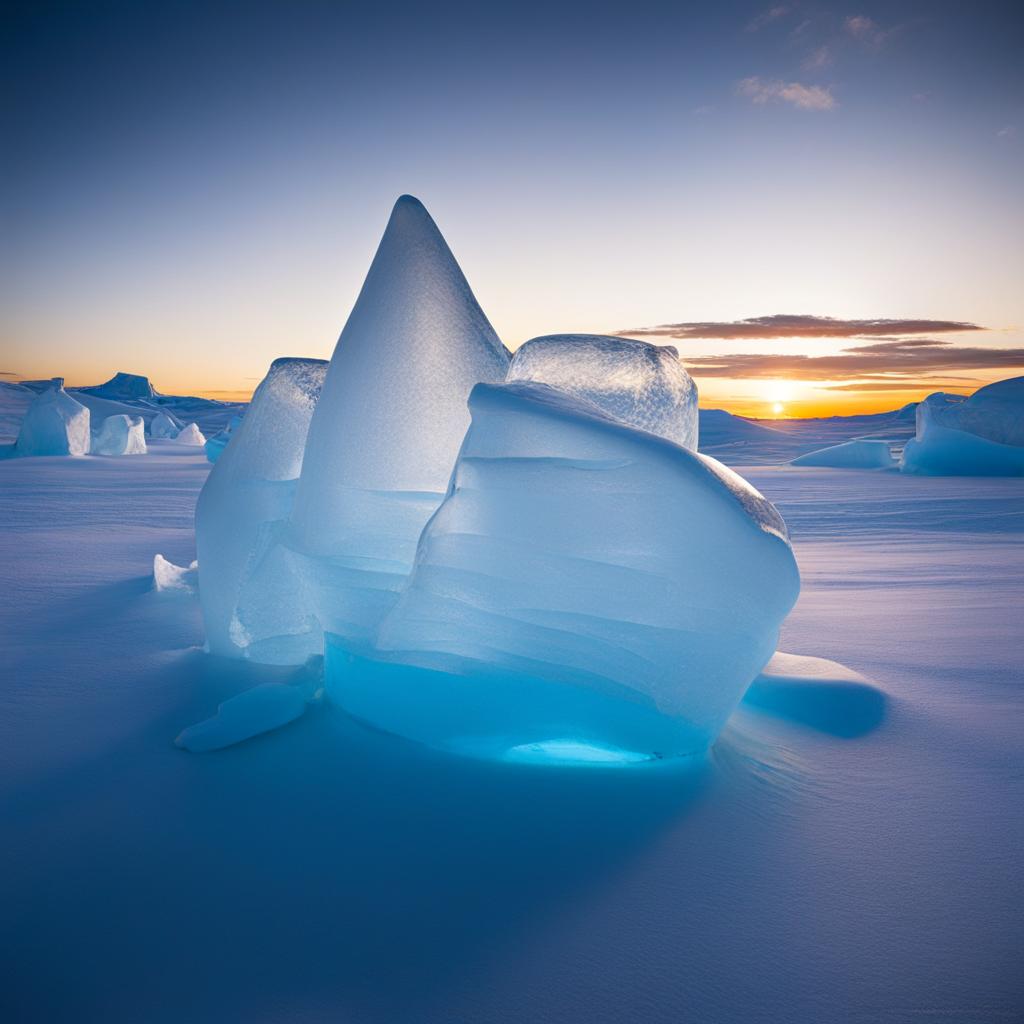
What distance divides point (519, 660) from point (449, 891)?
518 mm

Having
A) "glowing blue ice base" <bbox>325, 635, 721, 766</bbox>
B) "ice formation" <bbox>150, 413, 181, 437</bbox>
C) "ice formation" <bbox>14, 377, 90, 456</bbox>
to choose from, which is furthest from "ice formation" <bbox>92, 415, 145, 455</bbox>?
"glowing blue ice base" <bbox>325, 635, 721, 766</bbox>

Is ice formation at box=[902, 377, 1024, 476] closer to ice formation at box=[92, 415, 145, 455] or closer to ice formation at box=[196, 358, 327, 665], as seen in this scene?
ice formation at box=[196, 358, 327, 665]

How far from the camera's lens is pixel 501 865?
4.15 feet

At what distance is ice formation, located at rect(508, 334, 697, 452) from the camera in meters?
2.10

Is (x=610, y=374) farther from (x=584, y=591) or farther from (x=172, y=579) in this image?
(x=172, y=579)

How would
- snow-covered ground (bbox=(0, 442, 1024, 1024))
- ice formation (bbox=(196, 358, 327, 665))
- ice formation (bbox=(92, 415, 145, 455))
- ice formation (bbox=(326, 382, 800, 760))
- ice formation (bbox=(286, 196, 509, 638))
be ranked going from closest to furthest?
snow-covered ground (bbox=(0, 442, 1024, 1024)), ice formation (bbox=(326, 382, 800, 760)), ice formation (bbox=(286, 196, 509, 638)), ice formation (bbox=(196, 358, 327, 665)), ice formation (bbox=(92, 415, 145, 455))

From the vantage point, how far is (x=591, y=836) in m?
1.35

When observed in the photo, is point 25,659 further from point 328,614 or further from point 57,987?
point 57,987

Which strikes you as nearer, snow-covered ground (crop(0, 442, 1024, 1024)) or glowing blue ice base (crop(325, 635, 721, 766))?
snow-covered ground (crop(0, 442, 1024, 1024))

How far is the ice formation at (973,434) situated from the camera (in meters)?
10.3

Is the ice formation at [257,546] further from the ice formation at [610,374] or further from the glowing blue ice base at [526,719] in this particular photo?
the ice formation at [610,374]

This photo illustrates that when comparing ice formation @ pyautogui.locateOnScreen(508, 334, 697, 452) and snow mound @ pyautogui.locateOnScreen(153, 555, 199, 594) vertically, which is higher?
ice formation @ pyautogui.locateOnScreen(508, 334, 697, 452)

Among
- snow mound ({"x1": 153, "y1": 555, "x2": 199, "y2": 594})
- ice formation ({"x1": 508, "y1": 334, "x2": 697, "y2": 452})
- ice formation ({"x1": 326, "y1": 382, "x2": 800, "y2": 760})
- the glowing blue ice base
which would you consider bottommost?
snow mound ({"x1": 153, "y1": 555, "x2": 199, "y2": 594})

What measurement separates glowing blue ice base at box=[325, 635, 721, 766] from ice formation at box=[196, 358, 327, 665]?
0.67 meters
